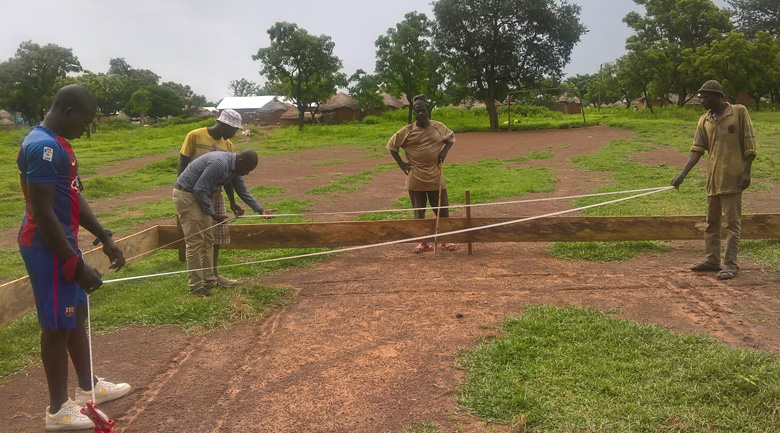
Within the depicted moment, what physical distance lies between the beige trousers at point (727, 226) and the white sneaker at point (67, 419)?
5712mm

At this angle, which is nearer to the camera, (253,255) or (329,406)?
(329,406)

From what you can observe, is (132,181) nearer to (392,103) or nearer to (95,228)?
(95,228)

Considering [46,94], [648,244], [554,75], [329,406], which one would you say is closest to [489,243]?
[648,244]

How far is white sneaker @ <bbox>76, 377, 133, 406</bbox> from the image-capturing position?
3.56 meters

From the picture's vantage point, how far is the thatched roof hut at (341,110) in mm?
52281

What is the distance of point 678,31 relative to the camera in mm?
40625

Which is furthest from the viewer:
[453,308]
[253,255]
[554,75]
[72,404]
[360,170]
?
[554,75]

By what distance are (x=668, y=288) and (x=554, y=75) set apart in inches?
1309

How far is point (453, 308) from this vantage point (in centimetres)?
504

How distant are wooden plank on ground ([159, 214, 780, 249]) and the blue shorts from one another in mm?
3429

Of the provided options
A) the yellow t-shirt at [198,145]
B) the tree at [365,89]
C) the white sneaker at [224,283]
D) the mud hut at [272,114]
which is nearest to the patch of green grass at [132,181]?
the yellow t-shirt at [198,145]

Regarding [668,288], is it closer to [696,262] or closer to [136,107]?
[696,262]

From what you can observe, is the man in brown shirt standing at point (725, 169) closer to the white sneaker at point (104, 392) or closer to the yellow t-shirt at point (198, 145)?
the yellow t-shirt at point (198, 145)

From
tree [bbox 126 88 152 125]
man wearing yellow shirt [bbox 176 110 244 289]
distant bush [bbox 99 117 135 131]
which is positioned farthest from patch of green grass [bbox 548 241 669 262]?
tree [bbox 126 88 152 125]
